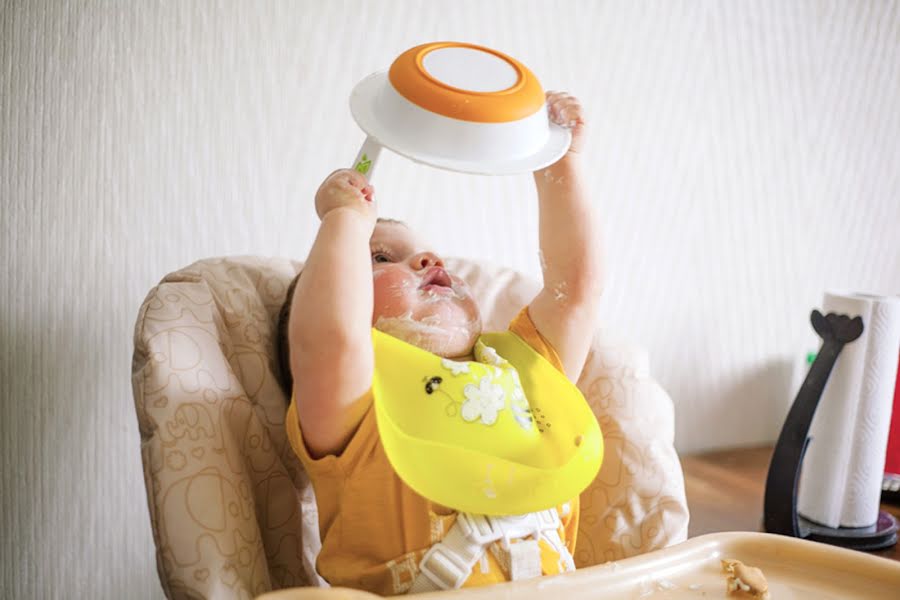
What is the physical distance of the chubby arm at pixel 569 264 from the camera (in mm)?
1008

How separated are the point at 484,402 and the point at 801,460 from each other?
2.08 feet

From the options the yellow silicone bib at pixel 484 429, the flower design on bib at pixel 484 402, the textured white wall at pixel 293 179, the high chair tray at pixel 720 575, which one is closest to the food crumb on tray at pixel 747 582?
the high chair tray at pixel 720 575

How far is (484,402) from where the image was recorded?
874 millimetres

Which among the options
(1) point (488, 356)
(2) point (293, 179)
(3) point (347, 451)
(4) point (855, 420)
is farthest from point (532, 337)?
(4) point (855, 420)

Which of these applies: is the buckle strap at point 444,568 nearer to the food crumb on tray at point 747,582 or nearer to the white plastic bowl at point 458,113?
the food crumb on tray at point 747,582

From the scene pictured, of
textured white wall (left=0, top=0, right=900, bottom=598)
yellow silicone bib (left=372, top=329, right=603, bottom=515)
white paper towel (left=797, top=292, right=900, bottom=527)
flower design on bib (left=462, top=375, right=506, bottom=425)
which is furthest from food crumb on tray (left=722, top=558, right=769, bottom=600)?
textured white wall (left=0, top=0, right=900, bottom=598)

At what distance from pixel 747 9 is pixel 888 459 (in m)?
0.89

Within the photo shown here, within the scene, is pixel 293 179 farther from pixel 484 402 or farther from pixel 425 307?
pixel 484 402

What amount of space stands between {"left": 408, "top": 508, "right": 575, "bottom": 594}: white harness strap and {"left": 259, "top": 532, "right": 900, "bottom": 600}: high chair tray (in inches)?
3.7

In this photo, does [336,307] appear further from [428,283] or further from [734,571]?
[734,571]

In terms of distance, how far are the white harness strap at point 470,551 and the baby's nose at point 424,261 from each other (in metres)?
0.31

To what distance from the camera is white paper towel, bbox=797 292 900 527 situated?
1.26 meters

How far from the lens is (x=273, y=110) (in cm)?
118

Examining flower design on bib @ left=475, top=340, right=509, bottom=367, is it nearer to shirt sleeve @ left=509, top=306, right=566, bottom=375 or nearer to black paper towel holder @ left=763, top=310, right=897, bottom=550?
shirt sleeve @ left=509, top=306, right=566, bottom=375
